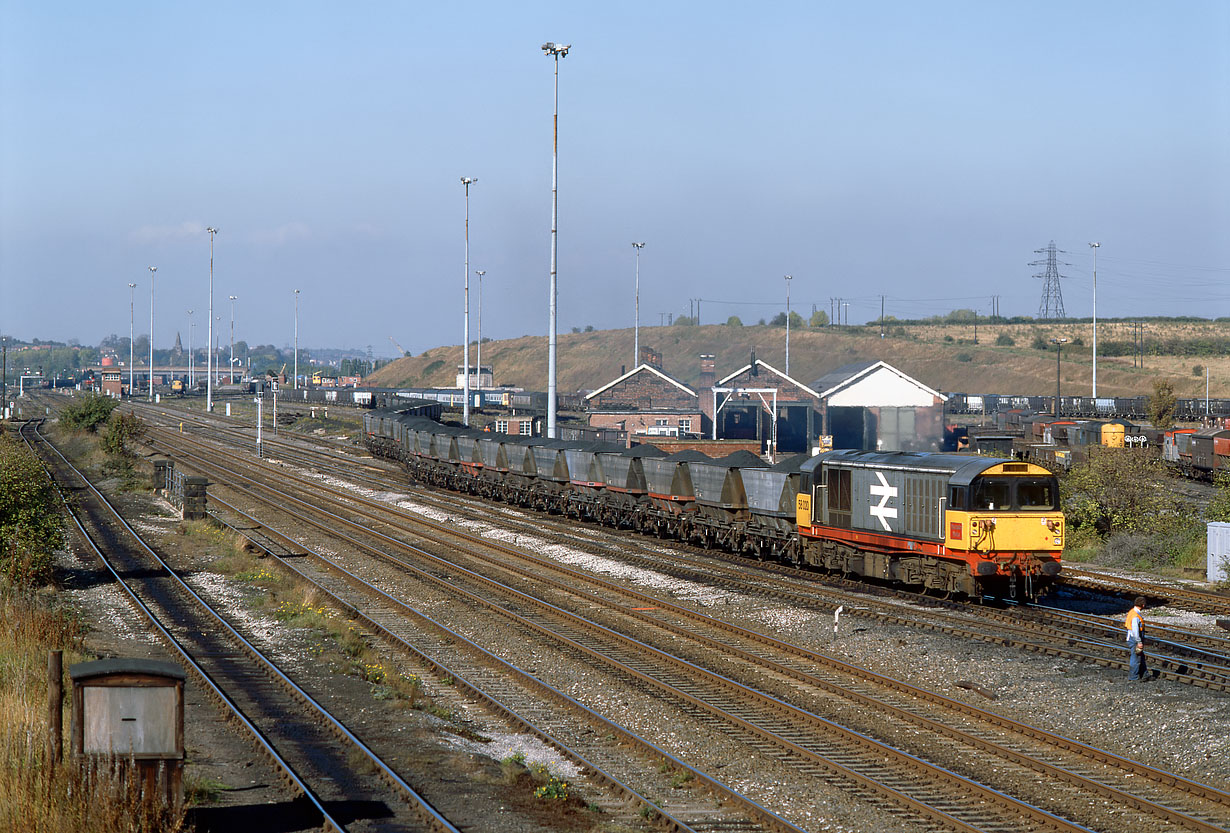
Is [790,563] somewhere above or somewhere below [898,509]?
below

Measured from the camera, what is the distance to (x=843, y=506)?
30625 millimetres

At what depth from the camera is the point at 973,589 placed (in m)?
26.5

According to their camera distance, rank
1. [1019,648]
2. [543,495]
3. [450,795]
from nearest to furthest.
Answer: [450,795] < [1019,648] < [543,495]

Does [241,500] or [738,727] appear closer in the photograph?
[738,727]

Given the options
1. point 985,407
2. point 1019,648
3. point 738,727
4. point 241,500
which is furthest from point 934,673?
point 985,407

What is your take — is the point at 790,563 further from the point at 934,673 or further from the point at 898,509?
the point at 934,673

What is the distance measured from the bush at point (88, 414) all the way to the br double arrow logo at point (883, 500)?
69.2 meters

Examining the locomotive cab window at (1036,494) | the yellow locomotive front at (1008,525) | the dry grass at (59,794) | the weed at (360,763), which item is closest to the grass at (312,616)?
the weed at (360,763)

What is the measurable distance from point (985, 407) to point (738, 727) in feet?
374

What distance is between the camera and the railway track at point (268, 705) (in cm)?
1339

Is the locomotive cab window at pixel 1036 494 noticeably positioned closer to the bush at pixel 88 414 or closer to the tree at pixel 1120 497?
the tree at pixel 1120 497

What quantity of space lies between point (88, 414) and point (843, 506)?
69.1m

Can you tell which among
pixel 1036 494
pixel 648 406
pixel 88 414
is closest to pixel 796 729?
pixel 1036 494

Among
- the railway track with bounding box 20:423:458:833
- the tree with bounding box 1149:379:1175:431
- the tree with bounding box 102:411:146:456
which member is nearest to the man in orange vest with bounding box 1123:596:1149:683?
the railway track with bounding box 20:423:458:833
